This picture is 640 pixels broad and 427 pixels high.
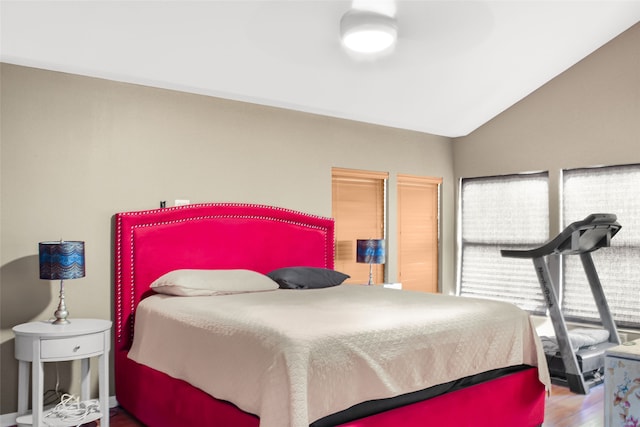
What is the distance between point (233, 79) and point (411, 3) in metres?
1.39

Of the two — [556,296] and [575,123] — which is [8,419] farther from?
[575,123]

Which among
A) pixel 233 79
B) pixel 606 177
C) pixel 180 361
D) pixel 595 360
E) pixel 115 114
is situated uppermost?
pixel 233 79

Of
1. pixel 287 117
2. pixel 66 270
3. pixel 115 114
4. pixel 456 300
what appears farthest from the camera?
pixel 287 117

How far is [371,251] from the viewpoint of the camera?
A: 4938 millimetres

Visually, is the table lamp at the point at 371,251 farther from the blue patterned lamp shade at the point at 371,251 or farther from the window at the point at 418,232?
the window at the point at 418,232

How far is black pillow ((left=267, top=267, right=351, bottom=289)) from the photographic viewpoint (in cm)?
404

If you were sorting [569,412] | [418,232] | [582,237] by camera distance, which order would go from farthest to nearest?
[418,232] → [582,237] → [569,412]

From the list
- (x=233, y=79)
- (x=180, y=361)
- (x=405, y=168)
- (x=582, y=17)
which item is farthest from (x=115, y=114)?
(x=582, y=17)

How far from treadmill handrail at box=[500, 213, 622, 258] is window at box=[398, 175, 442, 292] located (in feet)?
5.45

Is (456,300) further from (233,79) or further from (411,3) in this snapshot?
(233,79)

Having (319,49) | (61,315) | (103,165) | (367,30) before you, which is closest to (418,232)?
(319,49)

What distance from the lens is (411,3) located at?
357cm

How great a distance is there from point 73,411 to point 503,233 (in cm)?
427

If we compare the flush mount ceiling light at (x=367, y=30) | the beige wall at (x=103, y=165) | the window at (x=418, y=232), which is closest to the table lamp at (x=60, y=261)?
the beige wall at (x=103, y=165)
